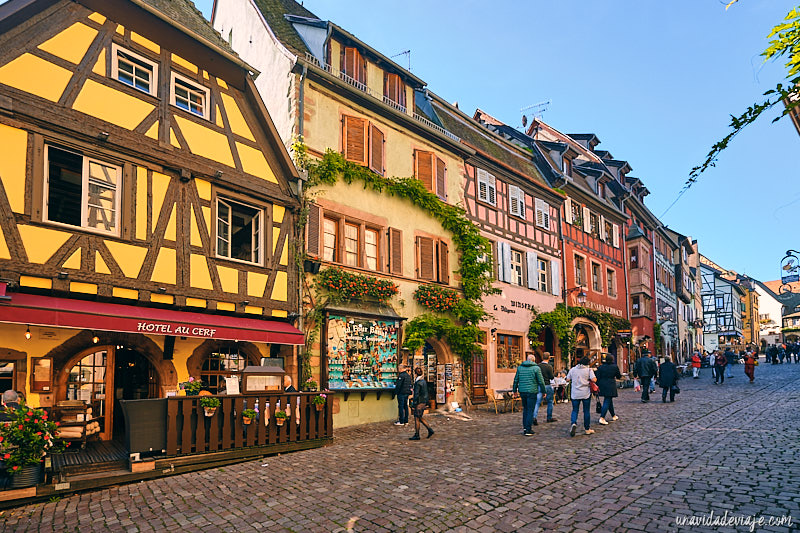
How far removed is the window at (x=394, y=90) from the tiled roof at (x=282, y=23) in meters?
2.64

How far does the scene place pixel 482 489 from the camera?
289 inches

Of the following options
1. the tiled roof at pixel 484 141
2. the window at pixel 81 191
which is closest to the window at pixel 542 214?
the tiled roof at pixel 484 141

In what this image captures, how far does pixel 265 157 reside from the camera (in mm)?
13828

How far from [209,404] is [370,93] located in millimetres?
10671

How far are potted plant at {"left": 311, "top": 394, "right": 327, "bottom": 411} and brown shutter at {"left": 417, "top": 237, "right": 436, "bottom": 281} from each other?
6.97 m

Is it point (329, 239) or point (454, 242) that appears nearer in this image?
point (329, 239)

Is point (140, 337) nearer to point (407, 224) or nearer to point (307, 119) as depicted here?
point (307, 119)

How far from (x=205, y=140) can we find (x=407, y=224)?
22.1 feet

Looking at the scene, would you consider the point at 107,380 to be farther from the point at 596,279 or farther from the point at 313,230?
the point at 596,279

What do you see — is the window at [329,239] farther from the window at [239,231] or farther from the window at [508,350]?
the window at [508,350]

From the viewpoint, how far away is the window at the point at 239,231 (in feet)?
42.2

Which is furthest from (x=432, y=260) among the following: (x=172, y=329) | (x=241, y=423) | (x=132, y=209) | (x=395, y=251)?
(x=241, y=423)

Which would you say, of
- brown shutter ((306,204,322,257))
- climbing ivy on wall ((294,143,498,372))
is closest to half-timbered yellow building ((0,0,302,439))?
brown shutter ((306,204,322,257))

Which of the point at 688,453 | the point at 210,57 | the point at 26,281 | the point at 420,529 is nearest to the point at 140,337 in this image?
the point at 26,281
